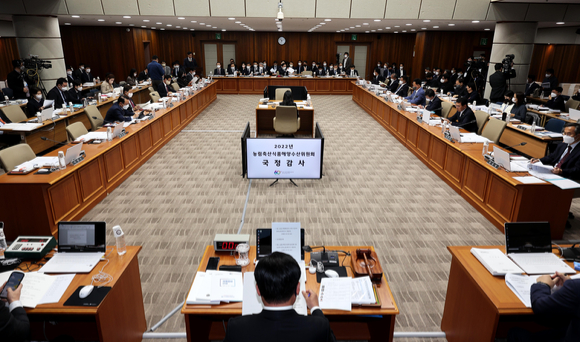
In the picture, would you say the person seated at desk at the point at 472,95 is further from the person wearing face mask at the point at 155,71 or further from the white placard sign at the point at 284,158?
the person wearing face mask at the point at 155,71

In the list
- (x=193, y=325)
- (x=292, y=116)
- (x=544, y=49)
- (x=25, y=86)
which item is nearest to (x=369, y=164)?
(x=292, y=116)

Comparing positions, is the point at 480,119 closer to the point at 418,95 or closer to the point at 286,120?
the point at 418,95

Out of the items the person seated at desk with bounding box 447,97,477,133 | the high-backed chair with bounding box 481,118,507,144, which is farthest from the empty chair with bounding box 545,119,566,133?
the high-backed chair with bounding box 481,118,507,144

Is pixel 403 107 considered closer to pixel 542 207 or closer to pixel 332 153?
pixel 332 153

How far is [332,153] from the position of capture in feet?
26.2

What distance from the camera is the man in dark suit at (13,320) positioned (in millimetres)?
1955

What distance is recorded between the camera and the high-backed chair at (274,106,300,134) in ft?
27.2

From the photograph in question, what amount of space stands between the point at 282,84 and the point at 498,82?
9.04 metres

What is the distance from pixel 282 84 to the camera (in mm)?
16531

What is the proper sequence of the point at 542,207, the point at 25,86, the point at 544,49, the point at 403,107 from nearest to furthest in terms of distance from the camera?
the point at 542,207 → the point at 403,107 → the point at 25,86 → the point at 544,49

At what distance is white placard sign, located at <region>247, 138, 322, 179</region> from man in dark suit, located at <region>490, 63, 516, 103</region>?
24.9 ft

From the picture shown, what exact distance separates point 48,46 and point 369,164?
374 inches

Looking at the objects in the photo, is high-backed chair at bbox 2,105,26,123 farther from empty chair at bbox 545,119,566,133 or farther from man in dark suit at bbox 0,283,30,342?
empty chair at bbox 545,119,566,133

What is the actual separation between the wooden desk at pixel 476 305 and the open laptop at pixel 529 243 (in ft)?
0.48
